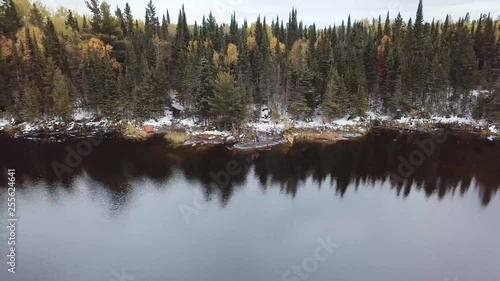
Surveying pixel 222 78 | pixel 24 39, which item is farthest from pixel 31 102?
pixel 222 78

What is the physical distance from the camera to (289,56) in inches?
3211

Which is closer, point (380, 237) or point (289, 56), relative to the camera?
point (380, 237)

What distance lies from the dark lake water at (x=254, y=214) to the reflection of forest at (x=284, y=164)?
266mm

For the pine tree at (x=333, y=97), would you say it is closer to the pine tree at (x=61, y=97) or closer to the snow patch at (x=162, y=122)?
the snow patch at (x=162, y=122)

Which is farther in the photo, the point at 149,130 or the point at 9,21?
the point at 9,21

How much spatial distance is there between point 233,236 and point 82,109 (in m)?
57.5

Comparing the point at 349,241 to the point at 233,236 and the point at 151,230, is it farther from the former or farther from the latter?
the point at 151,230

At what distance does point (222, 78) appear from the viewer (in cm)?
6262

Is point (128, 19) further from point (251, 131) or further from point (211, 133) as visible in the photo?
point (251, 131)

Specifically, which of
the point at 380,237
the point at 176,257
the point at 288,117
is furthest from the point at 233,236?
the point at 288,117

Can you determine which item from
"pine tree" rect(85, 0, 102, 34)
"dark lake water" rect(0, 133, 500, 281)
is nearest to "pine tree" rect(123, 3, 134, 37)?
"pine tree" rect(85, 0, 102, 34)

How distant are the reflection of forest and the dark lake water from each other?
27 centimetres

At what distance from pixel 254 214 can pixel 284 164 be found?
1593cm

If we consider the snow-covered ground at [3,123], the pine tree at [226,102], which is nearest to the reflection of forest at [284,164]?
the snow-covered ground at [3,123]
